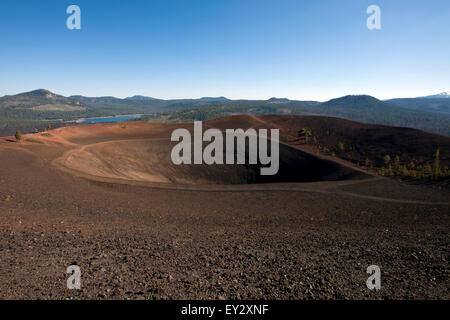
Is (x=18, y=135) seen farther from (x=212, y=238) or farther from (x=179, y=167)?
(x=212, y=238)

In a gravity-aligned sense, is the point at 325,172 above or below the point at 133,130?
below

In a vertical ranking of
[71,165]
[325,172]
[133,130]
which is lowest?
[325,172]

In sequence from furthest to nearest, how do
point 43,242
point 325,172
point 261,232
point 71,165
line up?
point 325,172, point 71,165, point 261,232, point 43,242

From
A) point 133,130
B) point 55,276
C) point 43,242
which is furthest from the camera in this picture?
point 133,130

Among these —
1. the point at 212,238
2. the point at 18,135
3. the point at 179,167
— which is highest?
the point at 18,135

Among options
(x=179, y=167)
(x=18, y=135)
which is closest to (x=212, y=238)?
(x=179, y=167)

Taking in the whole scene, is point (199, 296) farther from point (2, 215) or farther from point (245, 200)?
point (245, 200)
